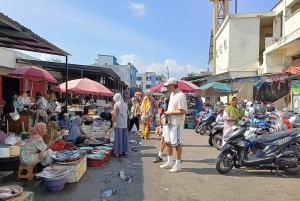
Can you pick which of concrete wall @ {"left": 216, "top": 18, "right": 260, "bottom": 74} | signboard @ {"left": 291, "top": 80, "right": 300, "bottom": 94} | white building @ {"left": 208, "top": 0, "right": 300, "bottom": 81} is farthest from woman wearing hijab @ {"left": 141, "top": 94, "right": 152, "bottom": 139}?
concrete wall @ {"left": 216, "top": 18, "right": 260, "bottom": 74}

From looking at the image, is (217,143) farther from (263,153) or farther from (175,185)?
(175,185)

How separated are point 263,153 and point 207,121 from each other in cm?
533

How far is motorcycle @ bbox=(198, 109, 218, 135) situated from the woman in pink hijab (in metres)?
7.26

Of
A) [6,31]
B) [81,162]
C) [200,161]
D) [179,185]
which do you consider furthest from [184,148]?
[6,31]

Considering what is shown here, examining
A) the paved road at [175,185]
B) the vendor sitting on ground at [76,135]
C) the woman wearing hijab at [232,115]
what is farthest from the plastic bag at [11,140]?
the woman wearing hijab at [232,115]

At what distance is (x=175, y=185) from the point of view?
491 cm

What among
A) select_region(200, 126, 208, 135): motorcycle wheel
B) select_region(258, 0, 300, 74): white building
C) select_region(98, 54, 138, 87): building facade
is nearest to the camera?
select_region(200, 126, 208, 135): motorcycle wheel

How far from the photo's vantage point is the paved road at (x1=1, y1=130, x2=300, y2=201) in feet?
14.3

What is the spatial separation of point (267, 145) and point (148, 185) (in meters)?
2.78

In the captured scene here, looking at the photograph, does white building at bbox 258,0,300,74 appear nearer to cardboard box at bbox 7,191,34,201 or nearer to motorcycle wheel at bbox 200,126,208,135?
motorcycle wheel at bbox 200,126,208,135

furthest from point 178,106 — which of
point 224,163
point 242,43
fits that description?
point 242,43

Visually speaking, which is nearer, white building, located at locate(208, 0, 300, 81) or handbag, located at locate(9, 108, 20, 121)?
handbag, located at locate(9, 108, 20, 121)

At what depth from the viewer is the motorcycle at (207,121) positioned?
35.8 feet

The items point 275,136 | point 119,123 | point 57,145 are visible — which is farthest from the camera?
point 119,123
